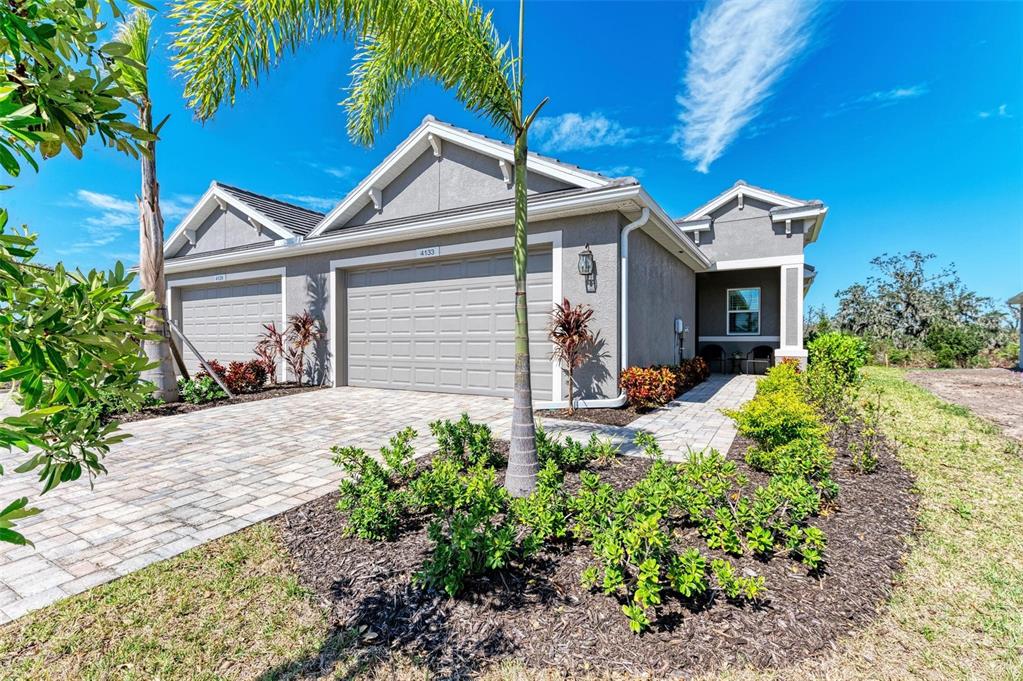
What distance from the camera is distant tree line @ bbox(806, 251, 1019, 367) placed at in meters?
20.3

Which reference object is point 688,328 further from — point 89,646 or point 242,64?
point 89,646

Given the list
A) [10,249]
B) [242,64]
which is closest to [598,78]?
[242,64]

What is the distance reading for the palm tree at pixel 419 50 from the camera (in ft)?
12.3

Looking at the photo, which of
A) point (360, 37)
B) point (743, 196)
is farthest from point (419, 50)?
point (743, 196)

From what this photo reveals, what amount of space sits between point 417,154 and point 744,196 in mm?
10527

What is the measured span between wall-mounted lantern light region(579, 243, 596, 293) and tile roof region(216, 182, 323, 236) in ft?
26.4

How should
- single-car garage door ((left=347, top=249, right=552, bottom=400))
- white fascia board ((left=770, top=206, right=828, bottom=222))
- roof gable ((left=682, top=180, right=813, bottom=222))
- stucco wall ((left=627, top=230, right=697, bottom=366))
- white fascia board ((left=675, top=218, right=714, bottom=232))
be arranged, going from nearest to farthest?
stucco wall ((left=627, top=230, right=697, bottom=366)) < single-car garage door ((left=347, top=249, right=552, bottom=400)) < white fascia board ((left=770, top=206, right=828, bottom=222)) < roof gable ((left=682, top=180, right=813, bottom=222)) < white fascia board ((left=675, top=218, right=714, bottom=232))

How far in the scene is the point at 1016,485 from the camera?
4.49 m

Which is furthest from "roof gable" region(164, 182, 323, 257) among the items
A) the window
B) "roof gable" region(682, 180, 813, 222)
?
the window

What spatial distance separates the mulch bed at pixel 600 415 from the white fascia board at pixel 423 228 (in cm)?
351

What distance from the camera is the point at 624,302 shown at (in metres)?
7.99

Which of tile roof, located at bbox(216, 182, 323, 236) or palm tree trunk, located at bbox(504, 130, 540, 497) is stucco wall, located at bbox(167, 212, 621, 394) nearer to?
palm tree trunk, located at bbox(504, 130, 540, 497)

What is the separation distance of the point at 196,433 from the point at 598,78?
10084mm

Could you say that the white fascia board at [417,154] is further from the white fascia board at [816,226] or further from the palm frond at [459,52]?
the white fascia board at [816,226]
